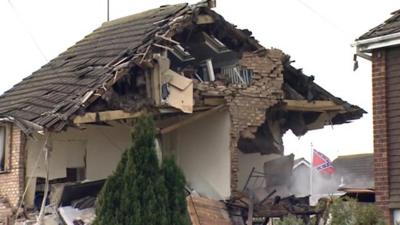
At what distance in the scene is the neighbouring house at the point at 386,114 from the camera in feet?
45.4

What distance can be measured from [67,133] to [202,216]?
3.81m

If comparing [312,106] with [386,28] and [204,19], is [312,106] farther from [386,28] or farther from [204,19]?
[386,28]

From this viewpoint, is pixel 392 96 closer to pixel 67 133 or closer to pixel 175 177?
pixel 175 177

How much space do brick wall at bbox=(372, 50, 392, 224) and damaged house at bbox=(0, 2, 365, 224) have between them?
5.94 meters

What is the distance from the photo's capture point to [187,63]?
2161 centimetres

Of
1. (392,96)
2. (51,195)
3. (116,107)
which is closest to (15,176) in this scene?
(51,195)

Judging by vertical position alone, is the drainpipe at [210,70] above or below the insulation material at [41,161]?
above

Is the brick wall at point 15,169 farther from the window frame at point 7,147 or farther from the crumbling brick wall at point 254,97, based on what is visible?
the crumbling brick wall at point 254,97

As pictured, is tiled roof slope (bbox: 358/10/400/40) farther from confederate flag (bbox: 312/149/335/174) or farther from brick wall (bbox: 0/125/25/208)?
confederate flag (bbox: 312/149/335/174)

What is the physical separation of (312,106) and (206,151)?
307 cm

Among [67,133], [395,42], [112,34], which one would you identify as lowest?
[67,133]

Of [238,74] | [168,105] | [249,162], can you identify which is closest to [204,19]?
[238,74]

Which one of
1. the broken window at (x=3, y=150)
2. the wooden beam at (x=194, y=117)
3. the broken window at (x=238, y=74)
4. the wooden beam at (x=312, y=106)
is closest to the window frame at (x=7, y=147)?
the broken window at (x=3, y=150)

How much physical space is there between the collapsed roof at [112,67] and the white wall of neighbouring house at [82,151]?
3.24 ft
